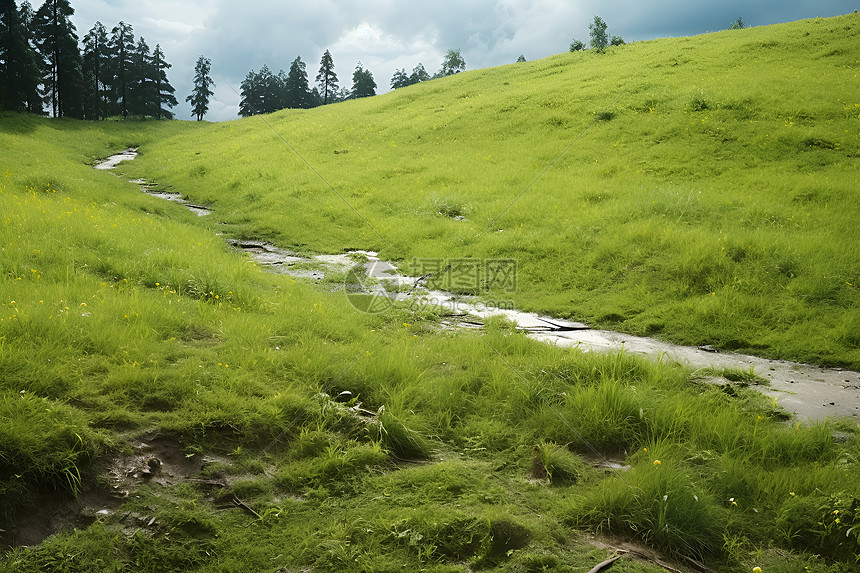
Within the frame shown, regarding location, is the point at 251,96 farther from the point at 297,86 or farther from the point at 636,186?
the point at 636,186

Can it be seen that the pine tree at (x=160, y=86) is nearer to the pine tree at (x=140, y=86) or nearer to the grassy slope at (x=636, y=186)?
the pine tree at (x=140, y=86)

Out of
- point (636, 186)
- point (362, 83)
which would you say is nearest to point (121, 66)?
point (362, 83)

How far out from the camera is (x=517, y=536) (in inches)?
146

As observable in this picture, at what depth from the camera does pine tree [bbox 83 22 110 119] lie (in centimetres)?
5125

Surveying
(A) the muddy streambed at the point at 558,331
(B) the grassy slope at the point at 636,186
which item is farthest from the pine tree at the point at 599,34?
(A) the muddy streambed at the point at 558,331

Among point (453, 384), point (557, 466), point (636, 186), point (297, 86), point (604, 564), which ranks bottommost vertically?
point (604, 564)

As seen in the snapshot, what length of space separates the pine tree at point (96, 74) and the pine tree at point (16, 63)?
11475 mm

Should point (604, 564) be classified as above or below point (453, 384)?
below

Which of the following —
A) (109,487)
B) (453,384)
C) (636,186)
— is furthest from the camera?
(636,186)

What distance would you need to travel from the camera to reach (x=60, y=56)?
41.9 metres

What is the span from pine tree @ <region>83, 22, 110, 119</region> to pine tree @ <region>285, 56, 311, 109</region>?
865 inches

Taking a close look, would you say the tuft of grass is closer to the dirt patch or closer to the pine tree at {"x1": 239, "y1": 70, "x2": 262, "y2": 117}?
the dirt patch

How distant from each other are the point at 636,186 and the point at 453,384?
459 inches

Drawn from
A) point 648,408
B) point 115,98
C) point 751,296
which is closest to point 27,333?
point 648,408
